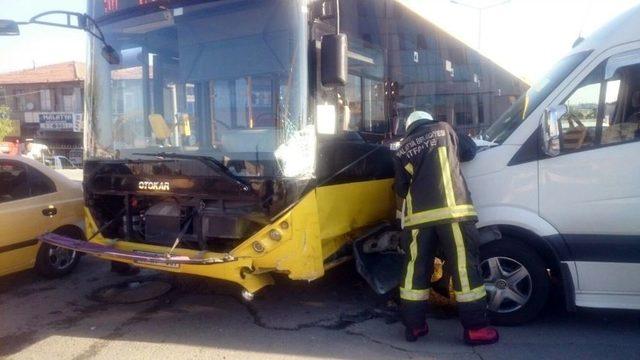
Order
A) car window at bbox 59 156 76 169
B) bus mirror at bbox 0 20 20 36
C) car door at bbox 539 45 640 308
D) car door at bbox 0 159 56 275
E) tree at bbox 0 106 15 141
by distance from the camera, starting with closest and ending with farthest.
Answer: car door at bbox 539 45 640 308 < bus mirror at bbox 0 20 20 36 < car door at bbox 0 159 56 275 < car window at bbox 59 156 76 169 < tree at bbox 0 106 15 141

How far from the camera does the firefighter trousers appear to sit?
368cm

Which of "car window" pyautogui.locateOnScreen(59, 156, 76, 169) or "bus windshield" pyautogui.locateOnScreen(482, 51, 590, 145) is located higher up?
Answer: "bus windshield" pyautogui.locateOnScreen(482, 51, 590, 145)

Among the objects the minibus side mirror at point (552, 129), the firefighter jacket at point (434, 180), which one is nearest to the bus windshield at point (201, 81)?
the firefighter jacket at point (434, 180)

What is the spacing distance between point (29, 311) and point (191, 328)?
1.81 m

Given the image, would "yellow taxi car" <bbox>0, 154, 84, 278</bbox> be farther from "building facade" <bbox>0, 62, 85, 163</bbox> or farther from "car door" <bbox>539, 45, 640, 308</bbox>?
"building facade" <bbox>0, 62, 85, 163</bbox>

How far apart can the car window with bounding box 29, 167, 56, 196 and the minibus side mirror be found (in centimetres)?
527

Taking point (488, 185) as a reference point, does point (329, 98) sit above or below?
above

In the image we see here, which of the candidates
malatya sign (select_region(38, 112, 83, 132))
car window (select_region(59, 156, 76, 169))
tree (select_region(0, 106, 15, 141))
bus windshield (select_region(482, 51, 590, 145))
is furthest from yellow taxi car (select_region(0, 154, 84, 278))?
malatya sign (select_region(38, 112, 83, 132))

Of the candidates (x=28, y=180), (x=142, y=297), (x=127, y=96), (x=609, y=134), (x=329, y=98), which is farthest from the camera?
(x=28, y=180)

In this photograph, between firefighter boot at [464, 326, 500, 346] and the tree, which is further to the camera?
the tree

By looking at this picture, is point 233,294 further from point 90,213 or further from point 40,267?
point 40,267

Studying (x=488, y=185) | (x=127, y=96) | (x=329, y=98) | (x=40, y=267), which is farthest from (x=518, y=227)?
(x=40, y=267)

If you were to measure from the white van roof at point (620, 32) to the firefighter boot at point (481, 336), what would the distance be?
2342 mm

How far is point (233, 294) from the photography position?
512 centimetres
